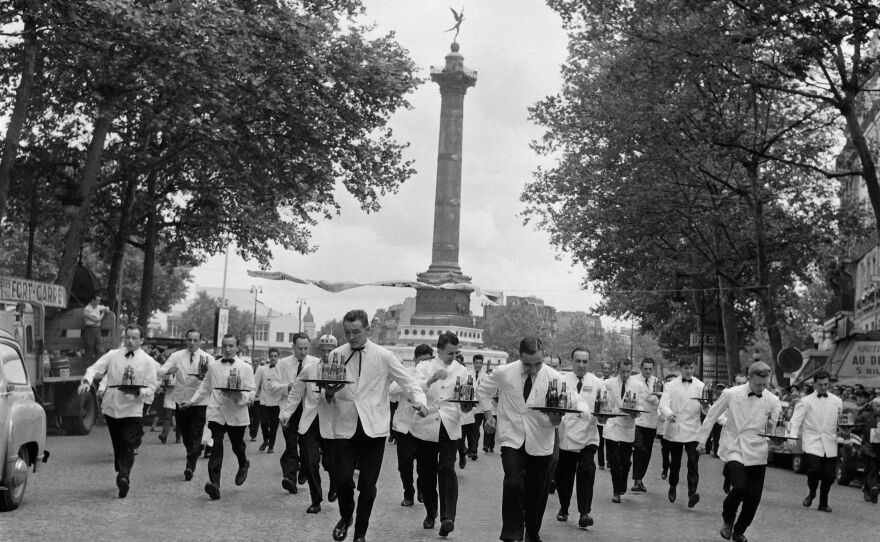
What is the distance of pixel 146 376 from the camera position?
14.5m

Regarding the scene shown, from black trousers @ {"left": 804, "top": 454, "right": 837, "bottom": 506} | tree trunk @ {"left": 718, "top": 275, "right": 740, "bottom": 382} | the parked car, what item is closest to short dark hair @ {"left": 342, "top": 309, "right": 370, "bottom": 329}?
the parked car

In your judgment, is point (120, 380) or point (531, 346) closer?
point (531, 346)

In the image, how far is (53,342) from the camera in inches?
1033

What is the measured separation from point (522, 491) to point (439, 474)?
7.62 feet

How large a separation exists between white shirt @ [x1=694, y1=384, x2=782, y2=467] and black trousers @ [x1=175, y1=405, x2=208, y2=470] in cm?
611

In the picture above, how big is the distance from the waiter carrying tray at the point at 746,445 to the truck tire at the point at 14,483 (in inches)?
269

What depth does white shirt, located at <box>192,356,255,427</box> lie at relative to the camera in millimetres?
14547

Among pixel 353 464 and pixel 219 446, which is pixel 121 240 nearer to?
pixel 219 446

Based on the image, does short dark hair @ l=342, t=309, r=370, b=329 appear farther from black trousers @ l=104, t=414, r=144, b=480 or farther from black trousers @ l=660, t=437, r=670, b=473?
black trousers @ l=660, t=437, r=670, b=473

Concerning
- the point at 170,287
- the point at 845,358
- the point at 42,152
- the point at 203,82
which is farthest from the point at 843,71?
the point at 170,287

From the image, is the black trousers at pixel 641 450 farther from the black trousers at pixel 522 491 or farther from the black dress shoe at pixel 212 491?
the black trousers at pixel 522 491

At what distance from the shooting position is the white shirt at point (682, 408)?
1678 centimetres

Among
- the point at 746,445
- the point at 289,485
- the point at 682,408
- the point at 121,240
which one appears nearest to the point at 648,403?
the point at 682,408

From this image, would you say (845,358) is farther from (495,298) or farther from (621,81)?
(495,298)
